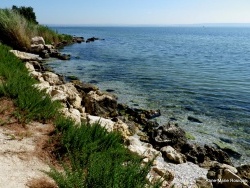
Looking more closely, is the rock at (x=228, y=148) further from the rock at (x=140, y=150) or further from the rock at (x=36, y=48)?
the rock at (x=36, y=48)

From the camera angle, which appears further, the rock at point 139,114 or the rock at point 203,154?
the rock at point 139,114

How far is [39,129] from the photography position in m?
8.17

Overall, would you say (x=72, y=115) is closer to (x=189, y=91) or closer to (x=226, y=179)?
(x=226, y=179)

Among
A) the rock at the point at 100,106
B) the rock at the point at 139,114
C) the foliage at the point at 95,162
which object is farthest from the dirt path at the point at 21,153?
the rock at the point at 139,114

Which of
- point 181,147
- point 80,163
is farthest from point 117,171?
point 181,147

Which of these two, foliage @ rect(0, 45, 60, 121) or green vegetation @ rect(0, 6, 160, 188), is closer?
green vegetation @ rect(0, 6, 160, 188)

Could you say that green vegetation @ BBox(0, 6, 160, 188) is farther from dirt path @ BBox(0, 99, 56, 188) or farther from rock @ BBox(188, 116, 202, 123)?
rock @ BBox(188, 116, 202, 123)

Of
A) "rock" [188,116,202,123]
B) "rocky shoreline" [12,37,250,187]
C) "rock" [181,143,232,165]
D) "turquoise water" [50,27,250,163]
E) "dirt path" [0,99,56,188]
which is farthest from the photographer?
"rock" [188,116,202,123]

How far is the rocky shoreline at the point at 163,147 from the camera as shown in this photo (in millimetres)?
Answer: 8391

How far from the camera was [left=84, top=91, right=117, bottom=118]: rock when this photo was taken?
13.5 metres

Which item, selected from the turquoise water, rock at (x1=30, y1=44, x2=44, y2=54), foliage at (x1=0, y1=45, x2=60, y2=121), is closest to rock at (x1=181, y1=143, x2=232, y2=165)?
the turquoise water

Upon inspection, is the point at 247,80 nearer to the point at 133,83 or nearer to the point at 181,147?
the point at 133,83

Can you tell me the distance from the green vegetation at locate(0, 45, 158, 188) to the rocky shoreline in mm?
631

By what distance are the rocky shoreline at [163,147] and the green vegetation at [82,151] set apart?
63cm
